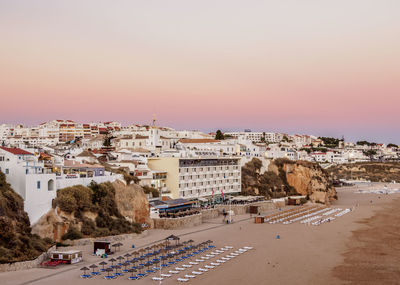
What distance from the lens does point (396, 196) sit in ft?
293

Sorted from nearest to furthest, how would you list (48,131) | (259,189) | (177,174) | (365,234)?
(365,234)
(177,174)
(259,189)
(48,131)

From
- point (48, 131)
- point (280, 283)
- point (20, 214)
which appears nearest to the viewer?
point (280, 283)

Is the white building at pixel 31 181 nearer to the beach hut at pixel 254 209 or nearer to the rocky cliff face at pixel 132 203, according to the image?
the rocky cliff face at pixel 132 203

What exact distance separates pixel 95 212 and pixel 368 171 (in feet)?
386

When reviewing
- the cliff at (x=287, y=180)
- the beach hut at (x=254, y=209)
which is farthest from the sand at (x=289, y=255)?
the cliff at (x=287, y=180)

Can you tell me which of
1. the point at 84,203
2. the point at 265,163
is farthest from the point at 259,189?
the point at 84,203

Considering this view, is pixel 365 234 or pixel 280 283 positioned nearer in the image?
pixel 280 283

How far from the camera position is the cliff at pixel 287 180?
75.4m

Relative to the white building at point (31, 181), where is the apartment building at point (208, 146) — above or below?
above

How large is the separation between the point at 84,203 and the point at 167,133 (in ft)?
241

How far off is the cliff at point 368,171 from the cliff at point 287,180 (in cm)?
5306

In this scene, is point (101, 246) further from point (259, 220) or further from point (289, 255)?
point (259, 220)

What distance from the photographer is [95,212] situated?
1570 inches

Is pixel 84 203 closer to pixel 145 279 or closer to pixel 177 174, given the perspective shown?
pixel 145 279
